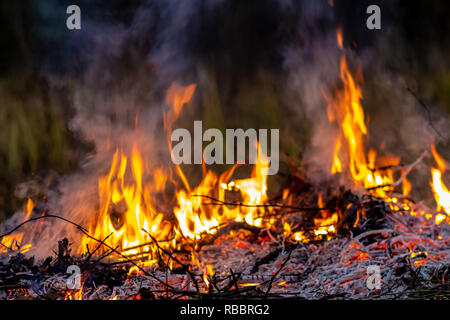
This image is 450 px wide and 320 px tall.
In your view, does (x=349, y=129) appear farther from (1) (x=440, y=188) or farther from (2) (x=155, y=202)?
(2) (x=155, y=202)

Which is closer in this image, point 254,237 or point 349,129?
point 254,237

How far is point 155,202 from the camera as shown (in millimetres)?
3549

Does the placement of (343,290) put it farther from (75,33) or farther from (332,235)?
(75,33)

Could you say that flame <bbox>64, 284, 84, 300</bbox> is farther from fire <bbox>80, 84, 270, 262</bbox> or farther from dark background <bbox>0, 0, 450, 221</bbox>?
dark background <bbox>0, 0, 450, 221</bbox>

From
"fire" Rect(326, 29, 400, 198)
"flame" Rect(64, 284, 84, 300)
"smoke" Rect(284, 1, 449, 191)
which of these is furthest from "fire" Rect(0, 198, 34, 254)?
"fire" Rect(326, 29, 400, 198)

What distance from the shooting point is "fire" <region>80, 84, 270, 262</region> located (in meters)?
Result: 3.20

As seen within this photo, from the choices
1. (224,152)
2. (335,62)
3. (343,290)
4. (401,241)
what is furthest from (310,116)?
(343,290)

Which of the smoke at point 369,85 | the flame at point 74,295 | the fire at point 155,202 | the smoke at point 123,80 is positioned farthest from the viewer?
the smoke at point 369,85

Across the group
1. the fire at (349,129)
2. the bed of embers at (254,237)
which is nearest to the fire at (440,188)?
the bed of embers at (254,237)

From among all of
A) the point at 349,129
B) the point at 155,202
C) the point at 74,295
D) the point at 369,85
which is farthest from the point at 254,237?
the point at 369,85

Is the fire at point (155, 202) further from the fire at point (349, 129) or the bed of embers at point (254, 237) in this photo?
the fire at point (349, 129)

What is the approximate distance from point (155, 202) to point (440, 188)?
2218 millimetres

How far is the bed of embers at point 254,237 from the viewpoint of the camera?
2285 millimetres

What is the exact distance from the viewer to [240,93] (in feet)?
12.3
